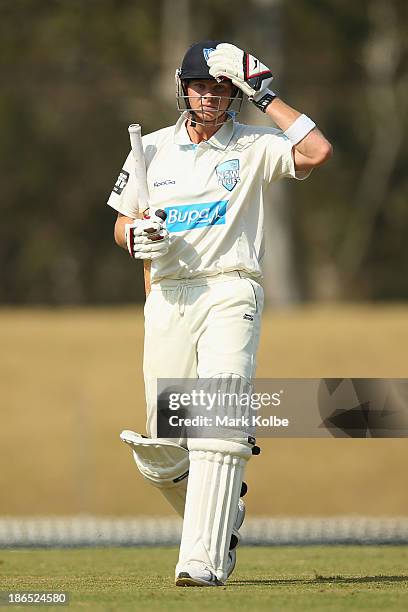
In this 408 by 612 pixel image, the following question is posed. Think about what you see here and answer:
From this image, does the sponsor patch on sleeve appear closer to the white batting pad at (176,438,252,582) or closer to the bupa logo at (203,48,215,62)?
the bupa logo at (203,48,215,62)

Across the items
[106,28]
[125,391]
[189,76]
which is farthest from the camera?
[106,28]

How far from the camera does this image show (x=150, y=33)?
32406mm

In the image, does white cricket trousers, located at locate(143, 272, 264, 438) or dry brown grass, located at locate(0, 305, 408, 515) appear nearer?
white cricket trousers, located at locate(143, 272, 264, 438)

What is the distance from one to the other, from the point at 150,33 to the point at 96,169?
3.52 metres

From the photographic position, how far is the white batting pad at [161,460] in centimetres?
645

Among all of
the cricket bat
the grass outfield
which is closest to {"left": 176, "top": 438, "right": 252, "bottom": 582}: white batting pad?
the grass outfield

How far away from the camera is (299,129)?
21.0ft

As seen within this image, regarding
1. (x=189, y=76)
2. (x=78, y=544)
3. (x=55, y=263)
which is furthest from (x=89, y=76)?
(x=189, y=76)

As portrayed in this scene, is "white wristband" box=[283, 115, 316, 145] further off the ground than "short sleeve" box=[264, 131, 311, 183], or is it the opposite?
"white wristband" box=[283, 115, 316, 145]

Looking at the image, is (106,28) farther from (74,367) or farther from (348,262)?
(74,367)

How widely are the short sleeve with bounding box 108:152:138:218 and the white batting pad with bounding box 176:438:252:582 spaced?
122 centimetres

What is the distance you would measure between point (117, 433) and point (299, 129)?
10.9 meters

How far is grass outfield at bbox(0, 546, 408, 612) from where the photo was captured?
5.38 m

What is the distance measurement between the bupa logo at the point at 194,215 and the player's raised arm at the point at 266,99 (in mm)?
416
